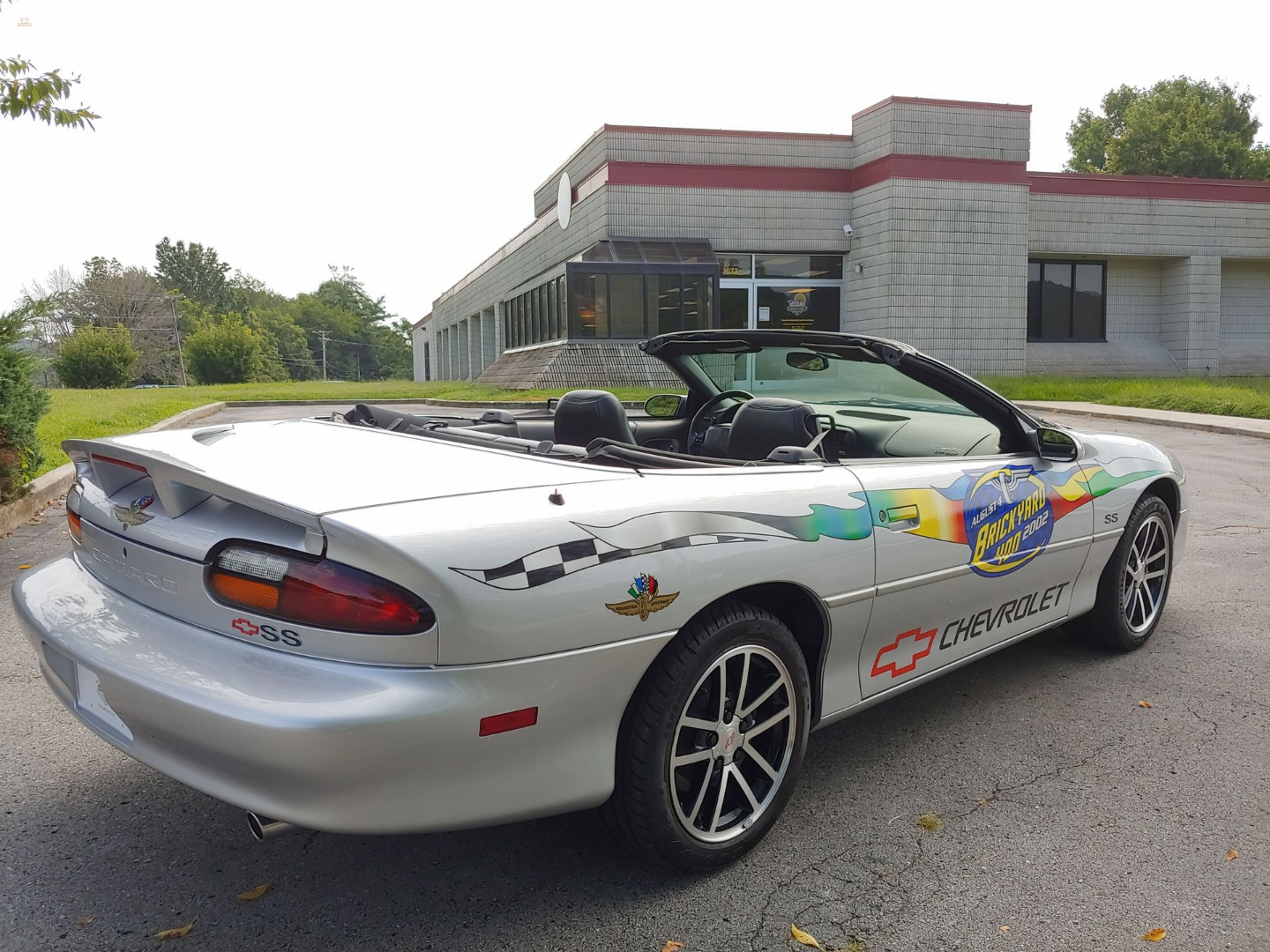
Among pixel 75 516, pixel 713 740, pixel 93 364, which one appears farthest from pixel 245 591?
pixel 93 364

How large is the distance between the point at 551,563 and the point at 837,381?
1.99 metres

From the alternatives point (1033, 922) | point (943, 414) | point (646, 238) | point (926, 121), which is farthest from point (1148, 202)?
point (1033, 922)

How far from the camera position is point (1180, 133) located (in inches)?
2176

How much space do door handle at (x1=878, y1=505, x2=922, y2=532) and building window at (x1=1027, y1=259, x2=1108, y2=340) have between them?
28.0 meters

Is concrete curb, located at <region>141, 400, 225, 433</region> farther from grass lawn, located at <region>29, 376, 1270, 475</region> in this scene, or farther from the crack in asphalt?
the crack in asphalt

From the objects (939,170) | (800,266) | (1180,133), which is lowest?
(800,266)

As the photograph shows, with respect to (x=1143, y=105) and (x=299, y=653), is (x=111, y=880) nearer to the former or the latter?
(x=299, y=653)

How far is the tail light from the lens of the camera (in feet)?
6.63

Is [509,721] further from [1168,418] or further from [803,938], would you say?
[1168,418]

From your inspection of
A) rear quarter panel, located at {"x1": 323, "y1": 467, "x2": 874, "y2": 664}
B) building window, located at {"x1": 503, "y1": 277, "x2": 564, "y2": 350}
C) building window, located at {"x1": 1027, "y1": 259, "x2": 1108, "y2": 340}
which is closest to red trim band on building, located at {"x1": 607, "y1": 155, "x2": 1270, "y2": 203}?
Answer: building window, located at {"x1": 1027, "y1": 259, "x2": 1108, "y2": 340}

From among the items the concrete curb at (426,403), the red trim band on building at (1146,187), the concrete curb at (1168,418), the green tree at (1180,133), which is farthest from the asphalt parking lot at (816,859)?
the green tree at (1180,133)

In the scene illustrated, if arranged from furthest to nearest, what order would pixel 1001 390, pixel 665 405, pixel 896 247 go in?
pixel 896 247
pixel 1001 390
pixel 665 405

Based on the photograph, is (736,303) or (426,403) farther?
(736,303)

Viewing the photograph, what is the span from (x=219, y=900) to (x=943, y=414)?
295cm
